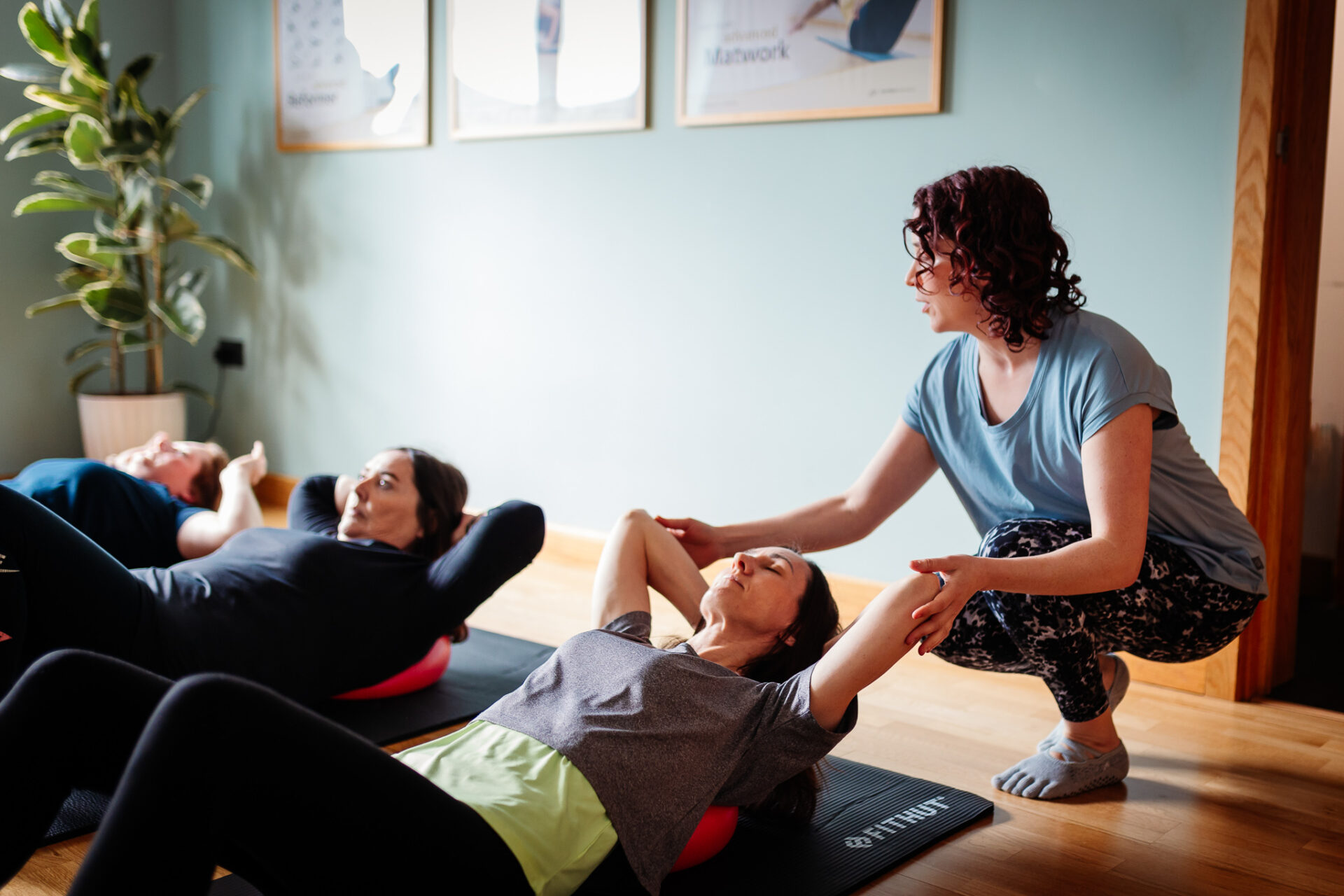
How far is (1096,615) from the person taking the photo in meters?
1.86

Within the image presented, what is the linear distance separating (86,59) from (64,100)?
16 cm

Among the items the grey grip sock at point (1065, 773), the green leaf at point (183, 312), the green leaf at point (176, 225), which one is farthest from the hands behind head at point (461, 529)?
the green leaf at point (176, 225)

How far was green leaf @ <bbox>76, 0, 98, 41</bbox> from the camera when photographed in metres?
3.94

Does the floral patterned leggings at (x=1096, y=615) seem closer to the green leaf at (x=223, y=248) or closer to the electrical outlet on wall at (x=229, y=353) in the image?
the green leaf at (x=223, y=248)

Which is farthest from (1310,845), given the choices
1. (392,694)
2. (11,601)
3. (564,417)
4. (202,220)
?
(202,220)

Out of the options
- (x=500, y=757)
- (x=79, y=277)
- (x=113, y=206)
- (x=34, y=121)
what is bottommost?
(x=500, y=757)

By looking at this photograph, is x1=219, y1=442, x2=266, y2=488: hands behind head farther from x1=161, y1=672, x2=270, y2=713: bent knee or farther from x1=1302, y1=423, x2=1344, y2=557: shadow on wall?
x1=1302, y1=423, x2=1344, y2=557: shadow on wall

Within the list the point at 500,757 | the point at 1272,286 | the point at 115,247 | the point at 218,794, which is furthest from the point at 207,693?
the point at 115,247

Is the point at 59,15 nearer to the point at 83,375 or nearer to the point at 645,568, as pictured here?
the point at 83,375

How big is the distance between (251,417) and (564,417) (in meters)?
1.57

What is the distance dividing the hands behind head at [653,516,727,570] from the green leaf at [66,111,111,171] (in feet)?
10.0

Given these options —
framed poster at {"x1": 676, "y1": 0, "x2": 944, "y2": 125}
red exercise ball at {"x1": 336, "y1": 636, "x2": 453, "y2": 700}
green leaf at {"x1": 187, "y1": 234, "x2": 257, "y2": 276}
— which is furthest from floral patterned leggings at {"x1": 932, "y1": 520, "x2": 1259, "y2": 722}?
green leaf at {"x1": 187, "y1": 234, "x2": 257, "y2": 276}

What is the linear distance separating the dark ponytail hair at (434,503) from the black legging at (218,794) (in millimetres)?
949

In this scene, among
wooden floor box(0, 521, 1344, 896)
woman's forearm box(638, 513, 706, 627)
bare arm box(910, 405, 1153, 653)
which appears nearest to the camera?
bare arm box(910, 405, 1153, 653)
